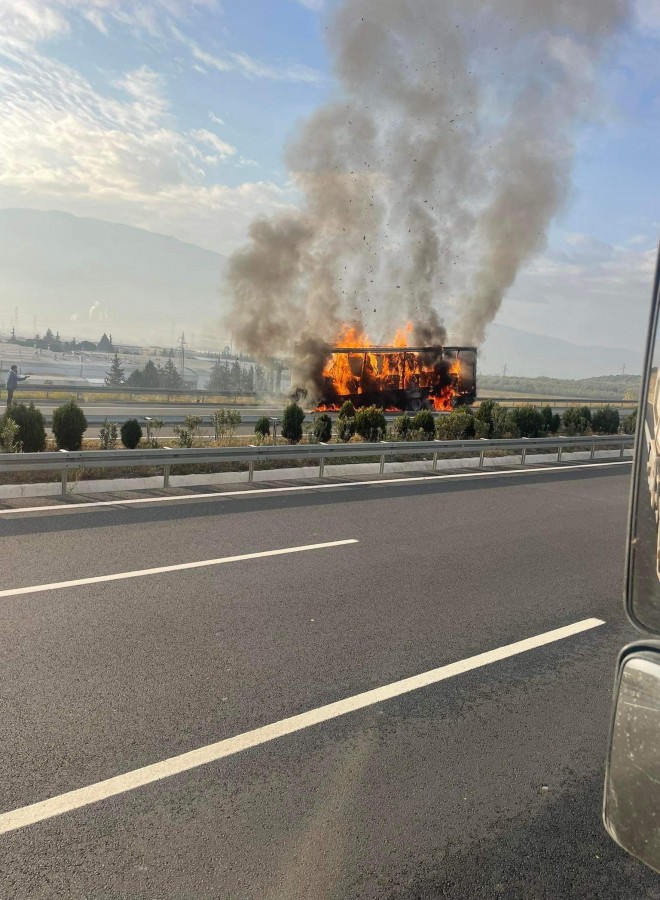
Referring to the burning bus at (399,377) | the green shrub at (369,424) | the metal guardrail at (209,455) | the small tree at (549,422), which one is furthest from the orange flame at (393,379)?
the metal guardrail at (209,455)

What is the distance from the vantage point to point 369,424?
1809cm

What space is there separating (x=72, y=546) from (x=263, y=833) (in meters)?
5.08

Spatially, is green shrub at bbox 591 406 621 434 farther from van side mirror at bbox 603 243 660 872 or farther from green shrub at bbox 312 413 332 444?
van side mirror at bbox 603 243 660 872

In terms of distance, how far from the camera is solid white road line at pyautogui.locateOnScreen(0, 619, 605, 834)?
3170 millimetres

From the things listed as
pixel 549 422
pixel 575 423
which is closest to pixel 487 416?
pixel 549 422

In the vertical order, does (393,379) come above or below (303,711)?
above

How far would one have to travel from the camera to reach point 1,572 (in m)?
6.47

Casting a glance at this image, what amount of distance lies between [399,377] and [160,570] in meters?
26.0

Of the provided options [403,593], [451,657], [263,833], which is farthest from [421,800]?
[403,593]

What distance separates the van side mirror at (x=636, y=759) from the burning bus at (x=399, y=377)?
30.3 m

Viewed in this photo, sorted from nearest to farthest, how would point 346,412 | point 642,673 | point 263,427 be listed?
point 642,673
point 263,427
point 346,412

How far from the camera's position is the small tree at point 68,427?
526 inches

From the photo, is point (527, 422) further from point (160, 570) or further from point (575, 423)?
point (160, 570)

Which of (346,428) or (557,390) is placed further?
(557,390)
